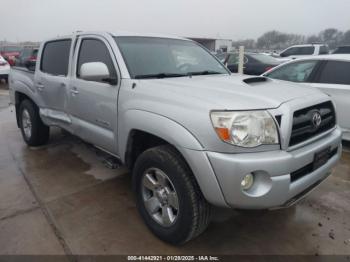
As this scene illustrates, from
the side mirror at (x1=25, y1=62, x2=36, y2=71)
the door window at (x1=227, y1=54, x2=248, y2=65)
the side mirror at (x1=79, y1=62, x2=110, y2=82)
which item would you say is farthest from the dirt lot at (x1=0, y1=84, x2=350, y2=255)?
the door window at (x1=227, y1=54, x2=248, y2=65)

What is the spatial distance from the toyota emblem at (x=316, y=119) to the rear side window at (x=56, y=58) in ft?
9.99

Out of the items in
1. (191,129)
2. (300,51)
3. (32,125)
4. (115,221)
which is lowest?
(115,221)

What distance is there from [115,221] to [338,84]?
412 centimetres

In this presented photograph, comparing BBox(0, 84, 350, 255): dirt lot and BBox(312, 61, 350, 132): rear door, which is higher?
BBox(312, 61, 350, 132): rear door

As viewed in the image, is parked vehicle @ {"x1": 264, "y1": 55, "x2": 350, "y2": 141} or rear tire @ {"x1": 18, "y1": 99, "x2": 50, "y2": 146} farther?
rear tire @ {"x1": 18, "y1": 99, "x2": 50, "y2": 146}

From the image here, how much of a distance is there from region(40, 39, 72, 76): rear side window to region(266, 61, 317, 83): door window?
12.8 feet

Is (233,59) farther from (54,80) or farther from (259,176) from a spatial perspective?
(259,176)

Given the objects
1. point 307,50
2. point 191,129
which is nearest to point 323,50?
point 307,50

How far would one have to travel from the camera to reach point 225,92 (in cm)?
243

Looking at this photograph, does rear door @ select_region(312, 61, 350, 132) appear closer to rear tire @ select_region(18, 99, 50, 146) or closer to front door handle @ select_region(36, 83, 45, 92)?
front door handle @ select_region(36, 83, 45, 92)

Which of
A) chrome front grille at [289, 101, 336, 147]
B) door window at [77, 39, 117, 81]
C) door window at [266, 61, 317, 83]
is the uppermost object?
door window at [77, 39, 117, 81]

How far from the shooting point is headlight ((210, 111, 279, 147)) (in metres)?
2.14

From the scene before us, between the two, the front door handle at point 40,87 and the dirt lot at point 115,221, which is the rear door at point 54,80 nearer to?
the front door handle at point 40,87

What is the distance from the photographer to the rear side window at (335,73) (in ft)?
16.2
